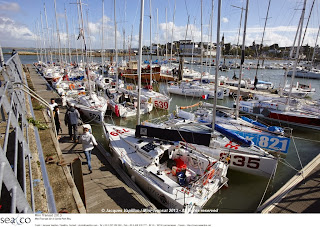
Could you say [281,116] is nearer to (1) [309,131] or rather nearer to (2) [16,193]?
(1) [309,131]

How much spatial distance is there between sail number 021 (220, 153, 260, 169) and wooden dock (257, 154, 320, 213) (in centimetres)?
165

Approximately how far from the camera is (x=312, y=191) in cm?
677

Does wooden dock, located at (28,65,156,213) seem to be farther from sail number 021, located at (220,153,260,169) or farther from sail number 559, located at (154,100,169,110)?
sail number 559, located at (154,100,169,110)

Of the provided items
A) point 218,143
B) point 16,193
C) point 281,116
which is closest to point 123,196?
point 16,193

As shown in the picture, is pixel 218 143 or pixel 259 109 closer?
pixel 218 143

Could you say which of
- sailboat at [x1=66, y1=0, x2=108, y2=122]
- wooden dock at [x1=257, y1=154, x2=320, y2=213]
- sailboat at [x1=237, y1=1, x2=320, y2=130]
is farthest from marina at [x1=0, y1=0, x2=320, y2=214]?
sailboat at [x1=237, y1=1, x2=320, y2=130]

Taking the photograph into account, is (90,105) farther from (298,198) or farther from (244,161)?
(298,198)

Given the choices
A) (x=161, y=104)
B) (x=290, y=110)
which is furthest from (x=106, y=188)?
(x=290, y=110)

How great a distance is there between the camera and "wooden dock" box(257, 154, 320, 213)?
19.6ft

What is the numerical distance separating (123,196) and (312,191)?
6786 millimetres

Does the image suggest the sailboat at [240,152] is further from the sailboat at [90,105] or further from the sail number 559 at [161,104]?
the sail number 559 at [161,104]

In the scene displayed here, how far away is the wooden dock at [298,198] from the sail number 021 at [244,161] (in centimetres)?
165

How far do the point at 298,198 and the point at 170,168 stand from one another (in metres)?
4.80

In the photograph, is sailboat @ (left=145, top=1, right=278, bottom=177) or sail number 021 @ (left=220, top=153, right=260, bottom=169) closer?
sailboat @ (left=145, top=1, right=278, bottom=177)
